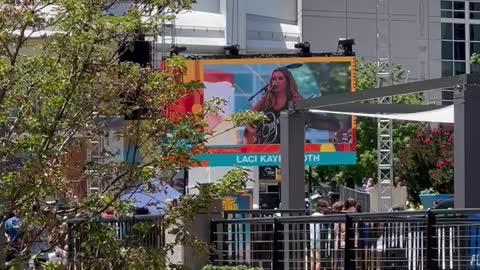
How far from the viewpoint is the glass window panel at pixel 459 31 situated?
65500 mm

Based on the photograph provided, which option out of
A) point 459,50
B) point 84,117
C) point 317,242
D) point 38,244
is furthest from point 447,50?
point 84,117

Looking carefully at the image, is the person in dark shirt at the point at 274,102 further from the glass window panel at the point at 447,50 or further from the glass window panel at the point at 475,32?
the glass window panel at the point at 475,32

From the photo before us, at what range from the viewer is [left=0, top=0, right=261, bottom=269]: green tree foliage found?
21.6ft

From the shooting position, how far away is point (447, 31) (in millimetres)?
65000

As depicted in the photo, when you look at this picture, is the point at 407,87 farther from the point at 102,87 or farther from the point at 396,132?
the point at 396,132

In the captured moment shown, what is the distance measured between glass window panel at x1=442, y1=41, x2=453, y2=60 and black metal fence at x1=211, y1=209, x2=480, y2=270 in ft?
175

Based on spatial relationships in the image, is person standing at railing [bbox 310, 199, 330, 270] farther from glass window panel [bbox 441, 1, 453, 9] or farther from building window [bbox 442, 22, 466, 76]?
glass window panel [bbox 441, 1, 453, 9]

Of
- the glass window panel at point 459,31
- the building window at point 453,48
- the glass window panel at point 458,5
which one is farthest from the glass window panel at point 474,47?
the glass window panel at point 458,5

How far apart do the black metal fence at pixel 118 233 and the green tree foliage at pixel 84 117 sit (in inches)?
3.6

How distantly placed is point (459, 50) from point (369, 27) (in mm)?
7103

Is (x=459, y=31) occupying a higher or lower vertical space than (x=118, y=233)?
higher

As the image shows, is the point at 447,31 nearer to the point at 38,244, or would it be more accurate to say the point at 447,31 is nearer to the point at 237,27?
the point at 237,27

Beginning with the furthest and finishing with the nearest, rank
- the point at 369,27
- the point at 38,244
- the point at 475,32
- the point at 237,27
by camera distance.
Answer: the point at 475,32
the point at 369,27
the point at 237,27
the point at 38,244

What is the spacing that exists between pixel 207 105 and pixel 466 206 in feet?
18.2
